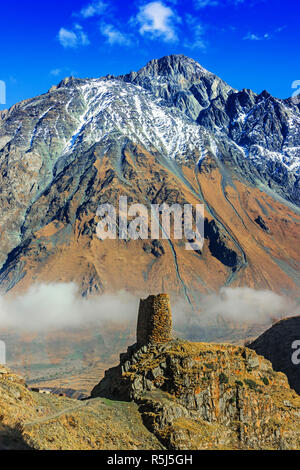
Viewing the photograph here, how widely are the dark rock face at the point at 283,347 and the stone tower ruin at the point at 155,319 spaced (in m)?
34.1

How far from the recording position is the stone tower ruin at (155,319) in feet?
113

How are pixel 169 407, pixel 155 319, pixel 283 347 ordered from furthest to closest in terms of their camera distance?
pixel 283 347 < pixel 155 319 < pixel 169 407

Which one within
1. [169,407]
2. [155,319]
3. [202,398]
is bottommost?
[169,407]

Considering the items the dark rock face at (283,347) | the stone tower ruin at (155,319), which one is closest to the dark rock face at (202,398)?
the stone tower ruin at (155,319)

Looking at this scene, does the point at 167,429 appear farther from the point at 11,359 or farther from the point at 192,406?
the point at 11,359

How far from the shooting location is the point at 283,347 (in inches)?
2825

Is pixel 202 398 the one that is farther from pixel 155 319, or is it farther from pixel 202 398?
pixel 155 319

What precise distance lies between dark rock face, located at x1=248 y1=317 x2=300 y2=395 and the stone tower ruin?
34.1m

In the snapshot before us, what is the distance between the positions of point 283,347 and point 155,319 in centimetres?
4389

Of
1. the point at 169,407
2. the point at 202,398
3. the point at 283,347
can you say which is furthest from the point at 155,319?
the point at 283,347

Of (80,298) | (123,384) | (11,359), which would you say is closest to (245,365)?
(123,384)
